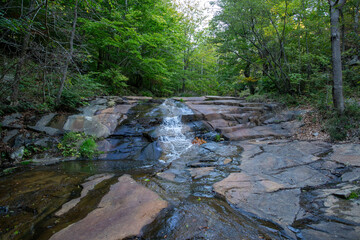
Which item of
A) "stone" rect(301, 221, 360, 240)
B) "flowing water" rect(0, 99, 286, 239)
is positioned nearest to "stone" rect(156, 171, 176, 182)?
"flowing water" rect(0, 99, 286, 239)

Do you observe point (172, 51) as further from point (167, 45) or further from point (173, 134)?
point (173, 134)

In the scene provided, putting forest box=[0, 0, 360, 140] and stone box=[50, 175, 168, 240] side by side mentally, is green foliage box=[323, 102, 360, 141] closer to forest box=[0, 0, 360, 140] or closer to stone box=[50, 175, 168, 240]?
forest box=[0, 0, 360, 140]

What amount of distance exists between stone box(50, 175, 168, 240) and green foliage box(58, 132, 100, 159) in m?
3.29

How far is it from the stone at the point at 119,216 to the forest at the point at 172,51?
14.3 feet

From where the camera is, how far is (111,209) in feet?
8.38

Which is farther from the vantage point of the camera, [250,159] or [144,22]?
[144,22]

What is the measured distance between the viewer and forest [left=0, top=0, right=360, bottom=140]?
5.96 m

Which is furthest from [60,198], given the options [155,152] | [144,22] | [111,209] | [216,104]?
[144,22]

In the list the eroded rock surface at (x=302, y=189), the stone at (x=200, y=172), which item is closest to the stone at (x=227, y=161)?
the eroded rock surface at (x=302, y=189)

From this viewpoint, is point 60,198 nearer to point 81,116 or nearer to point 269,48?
point 81,116

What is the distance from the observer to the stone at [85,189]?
265 cm

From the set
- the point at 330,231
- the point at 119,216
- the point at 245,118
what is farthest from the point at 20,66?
the point at 245,118

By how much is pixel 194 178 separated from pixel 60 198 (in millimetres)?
2683

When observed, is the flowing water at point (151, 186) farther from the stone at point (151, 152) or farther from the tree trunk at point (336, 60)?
the tree trunk at point (336, 60)
